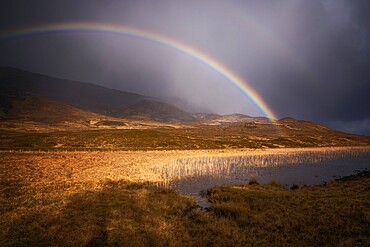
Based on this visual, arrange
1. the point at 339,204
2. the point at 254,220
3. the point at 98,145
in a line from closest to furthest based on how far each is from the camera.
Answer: the point at 254,220 < the point at 339,204 < the point at 98,145

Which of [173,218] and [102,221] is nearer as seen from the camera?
[102,221]

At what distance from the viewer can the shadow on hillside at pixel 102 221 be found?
1476 cm

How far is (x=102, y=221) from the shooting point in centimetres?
1784

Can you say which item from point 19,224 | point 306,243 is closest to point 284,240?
point 306,243

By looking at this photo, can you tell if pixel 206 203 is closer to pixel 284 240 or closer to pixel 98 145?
pixel 284 240

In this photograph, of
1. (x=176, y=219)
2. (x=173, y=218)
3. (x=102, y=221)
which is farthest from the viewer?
(x=173, y=218)

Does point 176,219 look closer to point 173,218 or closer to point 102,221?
point 173,218

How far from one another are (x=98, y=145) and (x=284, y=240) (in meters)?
93.3

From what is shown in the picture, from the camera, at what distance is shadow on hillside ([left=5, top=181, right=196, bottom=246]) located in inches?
581

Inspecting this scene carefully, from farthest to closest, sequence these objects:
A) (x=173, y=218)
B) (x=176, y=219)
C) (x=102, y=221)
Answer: (x=173, y=218)
(x=176, y=219)
(x=102, y=221)

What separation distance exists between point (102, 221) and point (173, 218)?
4.86m

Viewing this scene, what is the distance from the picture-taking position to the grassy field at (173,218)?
14.8 meters

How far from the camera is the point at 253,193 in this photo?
26797 mm

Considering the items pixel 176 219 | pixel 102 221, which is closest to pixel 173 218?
pixel 176 219
